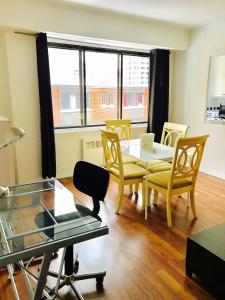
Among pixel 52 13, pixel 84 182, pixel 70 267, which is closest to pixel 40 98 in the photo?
pixel 52 13

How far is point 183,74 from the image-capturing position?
187 inches

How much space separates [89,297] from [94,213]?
582 millimetres

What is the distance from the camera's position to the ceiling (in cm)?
323

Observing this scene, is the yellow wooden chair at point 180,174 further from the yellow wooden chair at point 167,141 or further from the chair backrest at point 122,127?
the chair backrest at point 122,127

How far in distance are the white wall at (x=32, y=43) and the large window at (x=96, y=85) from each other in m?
0.44

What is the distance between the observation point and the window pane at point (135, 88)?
4.69 meters

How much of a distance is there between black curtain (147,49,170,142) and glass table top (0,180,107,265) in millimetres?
3064

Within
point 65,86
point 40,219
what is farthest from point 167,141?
point 40,219

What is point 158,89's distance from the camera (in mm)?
4699

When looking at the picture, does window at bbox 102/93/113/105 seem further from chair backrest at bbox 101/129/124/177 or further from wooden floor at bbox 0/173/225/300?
wooden floor at bbox 0/173/225/300

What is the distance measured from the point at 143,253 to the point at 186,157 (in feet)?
3.42

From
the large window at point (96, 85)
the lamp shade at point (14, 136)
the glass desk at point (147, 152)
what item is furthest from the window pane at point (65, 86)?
the lamp shade at point (14, 136)

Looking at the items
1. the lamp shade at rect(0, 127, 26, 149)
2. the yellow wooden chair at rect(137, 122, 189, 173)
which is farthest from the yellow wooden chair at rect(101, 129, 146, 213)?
the lamp shade at rect(0, 127, 26, 149)

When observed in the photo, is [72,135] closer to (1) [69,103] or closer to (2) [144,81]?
(1) [69,103]
